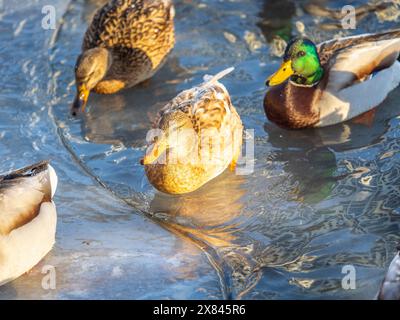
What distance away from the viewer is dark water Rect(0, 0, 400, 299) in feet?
15.0

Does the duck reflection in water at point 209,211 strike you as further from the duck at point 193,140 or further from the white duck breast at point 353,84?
the white duck breast at point 353,84

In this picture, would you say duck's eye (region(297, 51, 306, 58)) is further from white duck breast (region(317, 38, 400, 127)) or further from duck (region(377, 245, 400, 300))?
duck (region(377, 245, 400, 300))

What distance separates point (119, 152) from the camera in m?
6.00

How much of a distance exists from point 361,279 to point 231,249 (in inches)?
30.8

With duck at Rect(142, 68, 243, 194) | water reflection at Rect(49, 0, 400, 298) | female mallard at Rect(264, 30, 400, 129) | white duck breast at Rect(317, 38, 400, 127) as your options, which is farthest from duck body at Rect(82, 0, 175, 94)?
white duck breast at Rect(317, 38, 400, 127)

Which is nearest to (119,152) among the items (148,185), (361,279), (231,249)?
(148,185)

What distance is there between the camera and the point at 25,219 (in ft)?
15.0

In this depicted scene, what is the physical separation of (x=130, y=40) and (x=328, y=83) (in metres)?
1.70

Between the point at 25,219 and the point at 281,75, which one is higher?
the point at 25,219

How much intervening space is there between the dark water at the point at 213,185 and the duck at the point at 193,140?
0.16 metres

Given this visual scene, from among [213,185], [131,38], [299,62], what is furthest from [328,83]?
[131,38]

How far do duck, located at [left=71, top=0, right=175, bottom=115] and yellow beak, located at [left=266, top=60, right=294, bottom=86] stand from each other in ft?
4.17

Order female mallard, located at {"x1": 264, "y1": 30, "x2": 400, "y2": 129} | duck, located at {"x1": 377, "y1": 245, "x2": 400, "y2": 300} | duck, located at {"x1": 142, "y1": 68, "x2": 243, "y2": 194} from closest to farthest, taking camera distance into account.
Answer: duck, located at {"x1": 377, "y1": 245, "x2": 400, "y2": 300}, duck, located at {"x1": 142, "y1": 68, "x2": 243, "y2": 194}, female mallard, located at {"x1": 264, "y1": 30, "x2": 400, "y2": 129}

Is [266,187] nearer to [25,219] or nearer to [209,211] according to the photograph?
[209,211]
